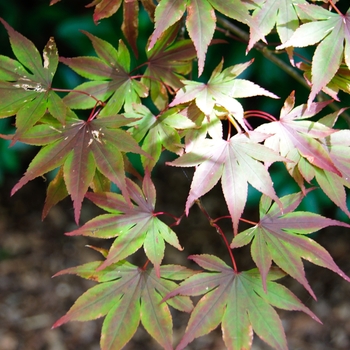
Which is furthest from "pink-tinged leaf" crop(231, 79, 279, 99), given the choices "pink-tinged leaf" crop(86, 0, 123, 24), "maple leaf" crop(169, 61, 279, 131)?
"pink-tinged leaf" crop(86, 0, 123, 24)

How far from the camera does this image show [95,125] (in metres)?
0.76

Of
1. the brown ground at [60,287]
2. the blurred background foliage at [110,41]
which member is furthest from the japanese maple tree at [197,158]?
the brown ground at [60,287]

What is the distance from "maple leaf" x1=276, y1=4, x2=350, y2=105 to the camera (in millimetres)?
726

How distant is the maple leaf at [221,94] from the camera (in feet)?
2.48

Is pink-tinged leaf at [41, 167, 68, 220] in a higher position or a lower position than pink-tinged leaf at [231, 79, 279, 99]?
lower

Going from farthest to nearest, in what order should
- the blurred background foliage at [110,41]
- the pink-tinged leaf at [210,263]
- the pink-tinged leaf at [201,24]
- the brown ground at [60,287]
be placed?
the brown ground at [60,287] < the blurred background foliage at [110,41] < the pink-tinged leaf at [210,263] < the pink-tinged leaf at [201,24]

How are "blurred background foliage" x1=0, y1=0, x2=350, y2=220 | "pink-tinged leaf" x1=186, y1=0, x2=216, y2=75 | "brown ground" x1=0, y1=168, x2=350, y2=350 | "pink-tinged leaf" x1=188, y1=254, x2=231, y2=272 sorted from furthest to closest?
"brown ground" x1=0, y1=168, x2=350, y2=350
"blurred background foliage" x1=0, y1=0, x2=350, y2=220
"pink-tinged leaf" x1=188, y1=254, x2=231, y2=272
"pink-tinged leaf" x1=186, y1=0, x2=216, y2=75

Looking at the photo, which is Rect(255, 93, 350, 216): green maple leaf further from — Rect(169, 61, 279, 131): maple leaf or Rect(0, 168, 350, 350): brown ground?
Rect(0, 168, 350, 350): brown ground

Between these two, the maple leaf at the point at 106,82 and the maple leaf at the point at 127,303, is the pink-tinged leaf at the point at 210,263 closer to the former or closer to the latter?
the maple leaf at the point at 127,303

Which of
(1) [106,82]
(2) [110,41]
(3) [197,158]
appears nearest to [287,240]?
(3) [197,158]

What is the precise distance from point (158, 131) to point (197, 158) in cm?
10

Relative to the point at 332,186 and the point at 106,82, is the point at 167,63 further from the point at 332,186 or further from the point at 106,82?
the point at 332,186

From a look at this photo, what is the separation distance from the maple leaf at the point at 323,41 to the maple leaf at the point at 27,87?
1.28ft

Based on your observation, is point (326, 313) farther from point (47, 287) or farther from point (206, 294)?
point (206, 294)
